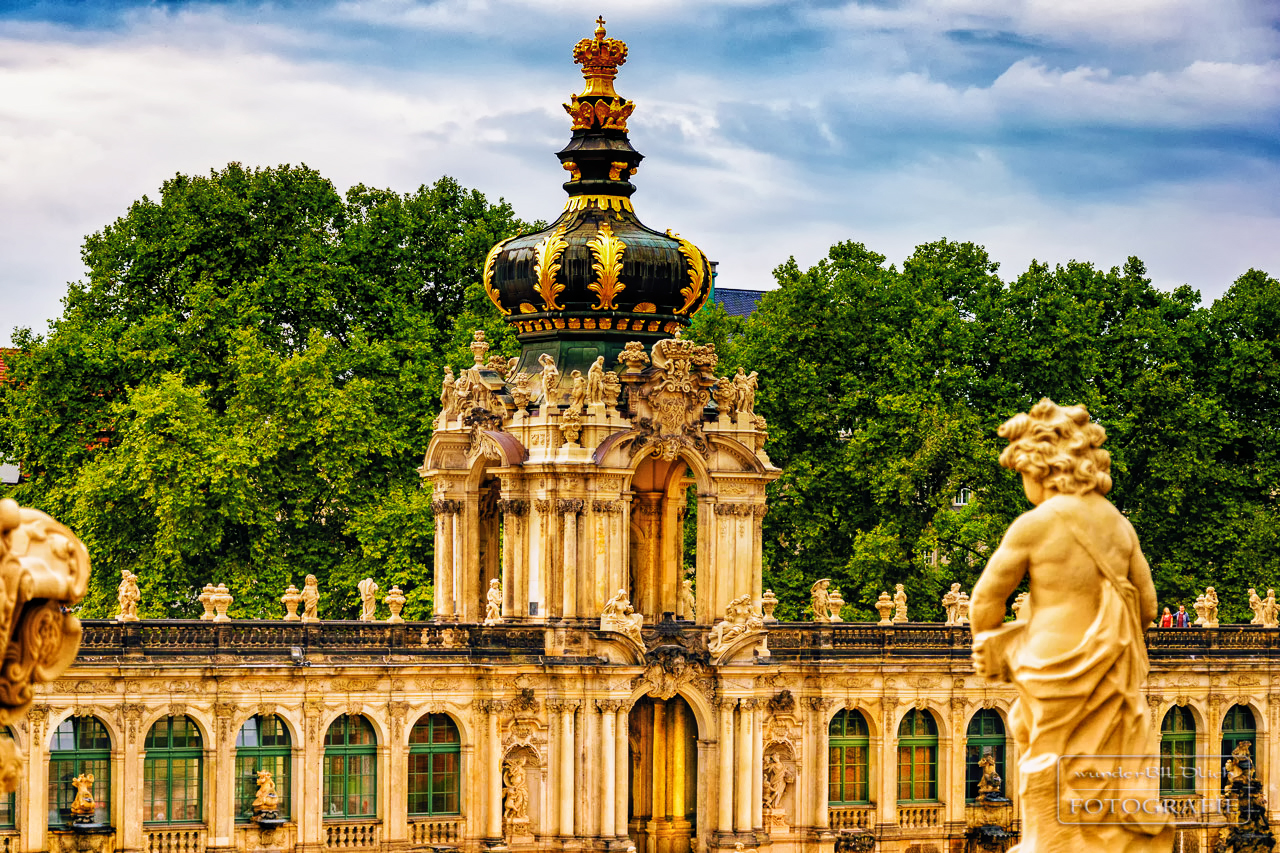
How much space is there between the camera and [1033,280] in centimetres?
6028

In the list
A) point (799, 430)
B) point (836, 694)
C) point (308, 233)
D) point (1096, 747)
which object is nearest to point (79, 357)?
point (308, 233)

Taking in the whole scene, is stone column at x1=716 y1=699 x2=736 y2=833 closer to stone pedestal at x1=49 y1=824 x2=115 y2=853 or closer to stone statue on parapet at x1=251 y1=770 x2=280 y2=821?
stone statue on parapet at x1=251 y1=770 x2=280 y2=821

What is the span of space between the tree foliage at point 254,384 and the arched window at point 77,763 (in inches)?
468

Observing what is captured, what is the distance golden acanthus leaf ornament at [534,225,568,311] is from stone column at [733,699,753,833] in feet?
24.9

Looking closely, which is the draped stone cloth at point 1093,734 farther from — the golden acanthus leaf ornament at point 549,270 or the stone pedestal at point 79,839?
the golden acanthus leaf ornament at point 549,270

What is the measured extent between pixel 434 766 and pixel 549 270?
28.3 feet

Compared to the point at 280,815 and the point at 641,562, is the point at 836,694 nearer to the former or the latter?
the point at 641,562

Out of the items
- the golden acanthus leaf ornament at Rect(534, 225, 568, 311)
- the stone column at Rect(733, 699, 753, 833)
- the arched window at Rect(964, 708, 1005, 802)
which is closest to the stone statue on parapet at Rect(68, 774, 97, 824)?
the stone column at Rect(733, 699, 753, 833)

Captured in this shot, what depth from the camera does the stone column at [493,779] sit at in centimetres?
4225

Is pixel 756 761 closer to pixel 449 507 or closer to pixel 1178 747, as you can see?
pixel 449 507

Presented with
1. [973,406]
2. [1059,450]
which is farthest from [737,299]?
[1059,450]

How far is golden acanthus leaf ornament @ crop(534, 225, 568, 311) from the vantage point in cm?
4388

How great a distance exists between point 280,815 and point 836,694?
10.8 m

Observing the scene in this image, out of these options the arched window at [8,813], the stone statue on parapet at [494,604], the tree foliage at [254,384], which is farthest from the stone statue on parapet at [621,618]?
the tree foliage at [254,384]
